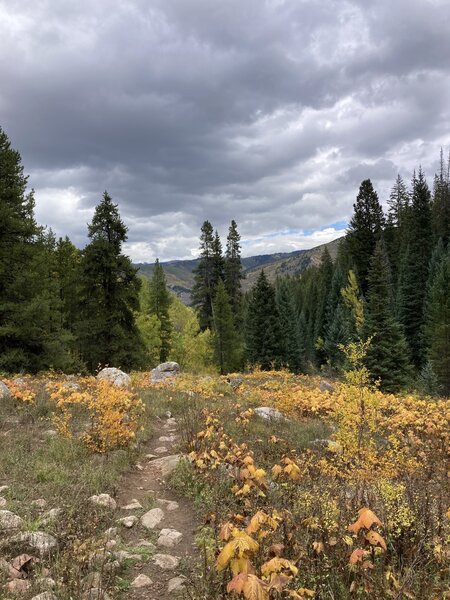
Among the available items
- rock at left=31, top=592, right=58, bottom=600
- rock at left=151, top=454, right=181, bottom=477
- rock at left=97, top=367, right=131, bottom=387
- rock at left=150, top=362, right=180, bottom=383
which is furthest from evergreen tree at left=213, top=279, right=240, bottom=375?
rock at left=31, top=592, right=58, bottom=600

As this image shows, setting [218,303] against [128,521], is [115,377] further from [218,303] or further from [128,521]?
[218,303]

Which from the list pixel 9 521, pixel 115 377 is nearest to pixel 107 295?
pixel 115 377

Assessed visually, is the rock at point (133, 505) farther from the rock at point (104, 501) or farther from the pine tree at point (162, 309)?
the pine tree at point (162, 309)

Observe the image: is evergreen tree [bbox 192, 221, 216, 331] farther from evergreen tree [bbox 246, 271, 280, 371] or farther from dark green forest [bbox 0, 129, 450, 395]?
evergreen tree [bbox 246, 271, 280, 371]

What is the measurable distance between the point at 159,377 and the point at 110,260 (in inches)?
313

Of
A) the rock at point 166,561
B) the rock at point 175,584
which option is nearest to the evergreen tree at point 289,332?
the rock at point 166,561

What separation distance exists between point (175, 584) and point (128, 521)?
1.44 metres

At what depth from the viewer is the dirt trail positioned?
4.13 metres

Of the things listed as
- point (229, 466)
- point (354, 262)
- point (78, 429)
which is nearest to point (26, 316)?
point (78, 429)

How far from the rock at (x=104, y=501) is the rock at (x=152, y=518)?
17.5 inches

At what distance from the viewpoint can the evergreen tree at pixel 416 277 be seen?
45281mm

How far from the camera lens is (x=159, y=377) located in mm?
16703

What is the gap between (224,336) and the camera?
37.9 metres

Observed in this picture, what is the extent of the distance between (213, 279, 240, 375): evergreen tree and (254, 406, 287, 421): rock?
2600 cm
